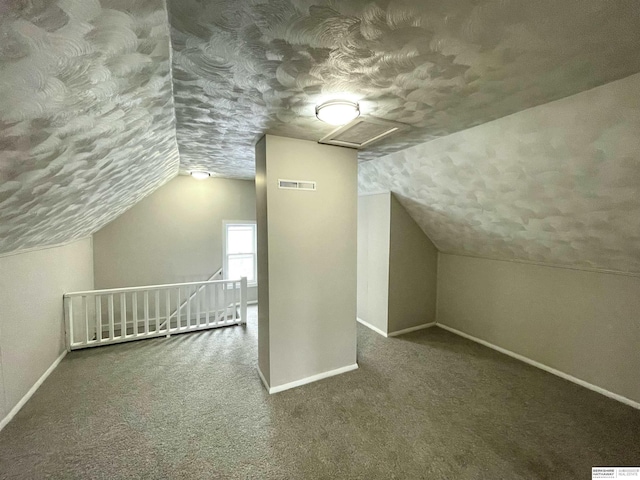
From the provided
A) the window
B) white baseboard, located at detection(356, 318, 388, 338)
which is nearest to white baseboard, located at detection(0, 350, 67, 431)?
the window

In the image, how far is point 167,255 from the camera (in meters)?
4.58

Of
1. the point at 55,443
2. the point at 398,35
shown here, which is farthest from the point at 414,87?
the point at 55,443

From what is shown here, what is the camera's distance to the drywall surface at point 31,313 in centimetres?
221

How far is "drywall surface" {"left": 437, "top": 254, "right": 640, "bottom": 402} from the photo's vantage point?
8.04ft

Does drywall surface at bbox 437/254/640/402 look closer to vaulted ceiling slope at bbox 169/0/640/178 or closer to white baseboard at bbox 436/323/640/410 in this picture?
white baseboard at bbox 436/323/640/410

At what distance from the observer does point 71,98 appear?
1111mm

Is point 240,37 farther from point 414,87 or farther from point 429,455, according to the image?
point 429,455

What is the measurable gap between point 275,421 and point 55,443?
1.63 metres

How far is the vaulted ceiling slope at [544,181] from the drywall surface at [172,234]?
115 inches

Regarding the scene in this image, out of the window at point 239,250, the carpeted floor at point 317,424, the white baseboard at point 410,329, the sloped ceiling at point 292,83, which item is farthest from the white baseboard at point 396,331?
the window at point 239,250

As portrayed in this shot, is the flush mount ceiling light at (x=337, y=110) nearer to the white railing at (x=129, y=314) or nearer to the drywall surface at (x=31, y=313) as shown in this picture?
the drywall surface at (x=31, y=313)

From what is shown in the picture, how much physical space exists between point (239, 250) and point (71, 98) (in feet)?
14.0

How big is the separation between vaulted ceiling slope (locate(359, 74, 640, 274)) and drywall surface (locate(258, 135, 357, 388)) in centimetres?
97

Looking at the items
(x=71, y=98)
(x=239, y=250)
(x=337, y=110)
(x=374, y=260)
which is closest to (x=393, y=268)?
(x=374, y=260)
